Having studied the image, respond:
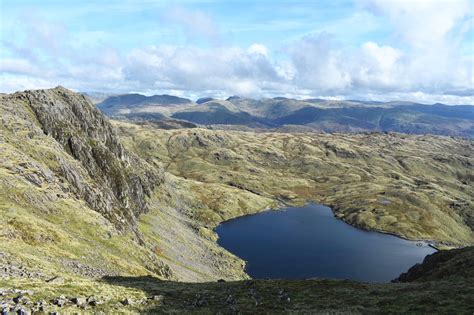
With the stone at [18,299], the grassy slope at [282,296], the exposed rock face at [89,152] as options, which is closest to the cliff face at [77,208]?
the exposed rock face at [89,152]

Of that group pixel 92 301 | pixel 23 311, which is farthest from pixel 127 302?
pixel 23 311

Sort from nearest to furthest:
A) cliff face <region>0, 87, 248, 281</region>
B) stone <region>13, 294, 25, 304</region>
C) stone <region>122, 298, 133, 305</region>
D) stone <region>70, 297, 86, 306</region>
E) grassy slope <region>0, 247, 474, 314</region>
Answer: stone <region>13, 294, 25, 304</region>, stone <region>70, 297, 86, 306</region>, stone <region>122, 298, 133, 305</region>, grassy slope <region>0, 247, 474, 314</region>, cliff face <region>0, 87, 248, 281</region>

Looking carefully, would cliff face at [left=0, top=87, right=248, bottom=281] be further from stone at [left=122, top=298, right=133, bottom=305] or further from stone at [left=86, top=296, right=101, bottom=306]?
stone at [left=86, top=296, right=101, bottom=306]

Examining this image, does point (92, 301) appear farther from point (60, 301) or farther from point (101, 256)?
point (101, 256)

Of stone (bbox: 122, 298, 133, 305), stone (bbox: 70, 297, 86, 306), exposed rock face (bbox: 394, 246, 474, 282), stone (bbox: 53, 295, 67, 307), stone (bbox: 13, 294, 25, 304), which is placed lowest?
exposed rock face (bbox: 394, 246, 474, 282)

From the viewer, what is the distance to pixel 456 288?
4919cm

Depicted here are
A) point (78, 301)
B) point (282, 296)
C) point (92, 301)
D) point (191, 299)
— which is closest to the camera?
point (78, 301)

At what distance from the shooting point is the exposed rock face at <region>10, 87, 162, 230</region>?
113 m

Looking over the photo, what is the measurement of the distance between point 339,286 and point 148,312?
102ft

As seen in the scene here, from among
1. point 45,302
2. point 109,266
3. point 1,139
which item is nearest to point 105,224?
point 109,266

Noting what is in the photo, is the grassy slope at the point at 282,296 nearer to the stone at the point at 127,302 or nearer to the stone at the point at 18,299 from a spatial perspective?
the stone at the point at 127,302

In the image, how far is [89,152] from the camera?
452 ft

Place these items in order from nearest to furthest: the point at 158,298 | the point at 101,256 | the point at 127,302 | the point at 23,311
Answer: the point at 23,311 < the point at 127,302 < the point at 158,298 < the point at 101,256

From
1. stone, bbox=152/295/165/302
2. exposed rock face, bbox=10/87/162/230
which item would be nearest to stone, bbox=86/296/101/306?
stone, bbox=152/295/165/302
